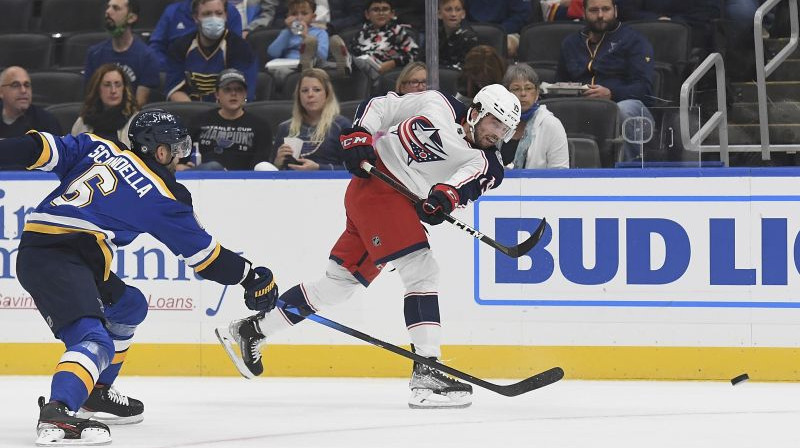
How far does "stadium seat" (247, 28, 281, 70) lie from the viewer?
8.86 m

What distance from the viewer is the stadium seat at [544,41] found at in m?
8.19

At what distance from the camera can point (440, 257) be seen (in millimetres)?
6504

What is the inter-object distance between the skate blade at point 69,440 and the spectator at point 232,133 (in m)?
2.63

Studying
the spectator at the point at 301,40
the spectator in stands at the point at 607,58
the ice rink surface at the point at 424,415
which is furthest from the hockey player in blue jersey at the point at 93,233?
the spectator at the point at 301,40

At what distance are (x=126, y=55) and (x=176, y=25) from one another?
0.43 meters

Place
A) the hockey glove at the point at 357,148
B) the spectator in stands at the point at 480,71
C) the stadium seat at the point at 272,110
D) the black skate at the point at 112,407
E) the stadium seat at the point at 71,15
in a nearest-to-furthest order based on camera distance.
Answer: the black skate at the point at 112,407 → the hockey glove at the point at 357,148 → the spectator in stands at the point at 480,71 → the stadium seat at the point at 272,110 → the stadium seat at the point at 71,15

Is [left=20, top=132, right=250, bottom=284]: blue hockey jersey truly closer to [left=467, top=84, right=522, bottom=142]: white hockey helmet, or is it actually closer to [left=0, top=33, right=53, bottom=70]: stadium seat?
[left=467, top=84, right=522, bottom=142]: white hockey helmet

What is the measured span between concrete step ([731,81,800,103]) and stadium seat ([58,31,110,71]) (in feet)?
14.4

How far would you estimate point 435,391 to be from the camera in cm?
564

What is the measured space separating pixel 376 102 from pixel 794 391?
209 centimetres

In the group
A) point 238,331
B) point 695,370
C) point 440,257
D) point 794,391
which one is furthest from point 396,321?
point 794,391

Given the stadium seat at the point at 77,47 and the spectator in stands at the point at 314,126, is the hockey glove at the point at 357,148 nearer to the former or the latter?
the spectator in stands at the point at 314,126

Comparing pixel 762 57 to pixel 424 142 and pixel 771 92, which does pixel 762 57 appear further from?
pixel 424 142

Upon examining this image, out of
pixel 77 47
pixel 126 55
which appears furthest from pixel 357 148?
pixel 77 47
